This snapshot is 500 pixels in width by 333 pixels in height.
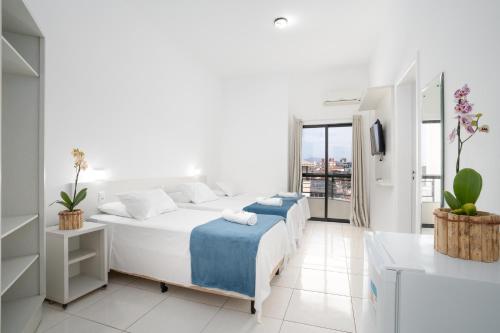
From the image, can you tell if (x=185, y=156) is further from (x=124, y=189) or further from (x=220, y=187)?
(x=124, y=189)

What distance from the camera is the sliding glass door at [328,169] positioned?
5434 mm

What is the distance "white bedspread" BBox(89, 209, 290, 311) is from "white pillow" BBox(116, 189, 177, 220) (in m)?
0.10

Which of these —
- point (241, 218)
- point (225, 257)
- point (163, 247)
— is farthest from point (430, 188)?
point (163, 247)

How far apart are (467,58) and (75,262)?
11.1ft

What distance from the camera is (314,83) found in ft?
18.2

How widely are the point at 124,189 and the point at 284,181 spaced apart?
3.26 metres

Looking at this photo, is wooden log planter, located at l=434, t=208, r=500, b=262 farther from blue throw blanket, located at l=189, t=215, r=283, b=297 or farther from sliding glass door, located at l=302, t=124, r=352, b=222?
sliding glass door, located at l=302, t=124, r=352, b=222

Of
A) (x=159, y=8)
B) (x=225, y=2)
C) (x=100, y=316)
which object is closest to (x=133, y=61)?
(x=159, y=8)

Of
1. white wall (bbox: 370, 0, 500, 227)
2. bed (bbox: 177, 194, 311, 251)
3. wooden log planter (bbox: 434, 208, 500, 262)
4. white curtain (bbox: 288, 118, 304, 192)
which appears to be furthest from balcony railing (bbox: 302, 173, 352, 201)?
wooden log planter (bbox: 434, 208, 500, 262)

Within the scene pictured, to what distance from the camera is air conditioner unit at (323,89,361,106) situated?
5.09m

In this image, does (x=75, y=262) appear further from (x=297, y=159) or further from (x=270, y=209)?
(x=297, y=159)

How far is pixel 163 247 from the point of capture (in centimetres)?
235

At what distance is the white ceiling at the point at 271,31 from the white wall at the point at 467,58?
3.97 feet

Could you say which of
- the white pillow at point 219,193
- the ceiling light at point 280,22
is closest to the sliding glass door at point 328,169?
the white pillow at point 219,193
